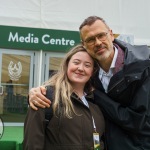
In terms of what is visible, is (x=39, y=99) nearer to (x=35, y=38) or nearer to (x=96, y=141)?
(x=96, y=141)

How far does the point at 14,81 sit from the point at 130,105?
25.2 feet

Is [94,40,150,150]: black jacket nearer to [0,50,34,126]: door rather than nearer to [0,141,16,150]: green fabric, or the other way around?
[0,141,16,150]: green fabric

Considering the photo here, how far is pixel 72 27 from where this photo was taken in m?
9.61

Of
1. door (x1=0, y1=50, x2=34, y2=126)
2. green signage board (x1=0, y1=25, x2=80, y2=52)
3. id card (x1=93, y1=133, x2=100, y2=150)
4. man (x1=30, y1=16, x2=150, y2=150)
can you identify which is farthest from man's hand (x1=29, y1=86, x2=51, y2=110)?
door (x1=0, y1=50, x2=34, y2=126)

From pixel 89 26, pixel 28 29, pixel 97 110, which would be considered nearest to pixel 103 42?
pixel 89 26

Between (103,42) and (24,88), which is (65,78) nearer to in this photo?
(103,42)

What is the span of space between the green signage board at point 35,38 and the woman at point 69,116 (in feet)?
23.1

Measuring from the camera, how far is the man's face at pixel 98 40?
2.14 metres

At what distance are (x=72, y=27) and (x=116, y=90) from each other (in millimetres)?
7659

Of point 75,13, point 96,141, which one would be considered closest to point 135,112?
point 96,141

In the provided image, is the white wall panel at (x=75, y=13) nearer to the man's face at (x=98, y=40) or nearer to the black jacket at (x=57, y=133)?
the man's face at (x=98, y=40)

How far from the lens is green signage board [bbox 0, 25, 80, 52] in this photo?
9086mm

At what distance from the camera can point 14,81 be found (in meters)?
9.48

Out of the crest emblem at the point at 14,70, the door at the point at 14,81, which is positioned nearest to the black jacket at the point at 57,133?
the door at the point at 14,81
